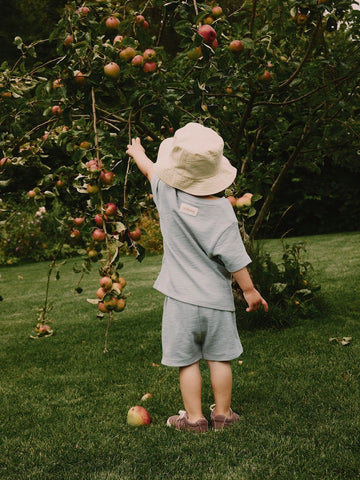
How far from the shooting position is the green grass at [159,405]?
1993 mm

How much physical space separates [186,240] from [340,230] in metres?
10.2

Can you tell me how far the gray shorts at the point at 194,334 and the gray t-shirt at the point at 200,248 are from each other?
46 millimetres


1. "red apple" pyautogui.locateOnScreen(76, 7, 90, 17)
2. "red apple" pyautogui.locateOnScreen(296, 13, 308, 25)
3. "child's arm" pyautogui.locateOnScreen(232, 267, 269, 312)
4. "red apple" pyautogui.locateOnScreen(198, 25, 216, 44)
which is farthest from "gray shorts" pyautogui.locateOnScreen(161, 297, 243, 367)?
"red apple" pyautogui.locateOnScreen(296, 13, 308, 25)

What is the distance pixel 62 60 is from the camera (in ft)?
7.17

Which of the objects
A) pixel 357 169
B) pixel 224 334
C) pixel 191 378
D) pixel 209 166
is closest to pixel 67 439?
pixel 191 378

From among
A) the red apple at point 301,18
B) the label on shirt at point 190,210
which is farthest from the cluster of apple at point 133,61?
the red apple at point 301,18

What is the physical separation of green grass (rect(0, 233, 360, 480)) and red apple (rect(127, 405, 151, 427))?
0.03 meters

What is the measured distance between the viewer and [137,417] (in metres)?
2.42

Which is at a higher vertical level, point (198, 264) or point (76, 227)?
point (76, 227)

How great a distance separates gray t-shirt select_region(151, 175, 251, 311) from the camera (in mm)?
2150

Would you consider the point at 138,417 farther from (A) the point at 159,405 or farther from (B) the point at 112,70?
(B) the point at 112,70

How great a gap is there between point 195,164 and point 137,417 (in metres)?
1.22

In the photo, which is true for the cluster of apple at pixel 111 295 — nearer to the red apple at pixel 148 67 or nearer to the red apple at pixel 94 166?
the red apple at pixel 94 166

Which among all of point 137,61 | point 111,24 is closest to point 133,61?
point 137,61
